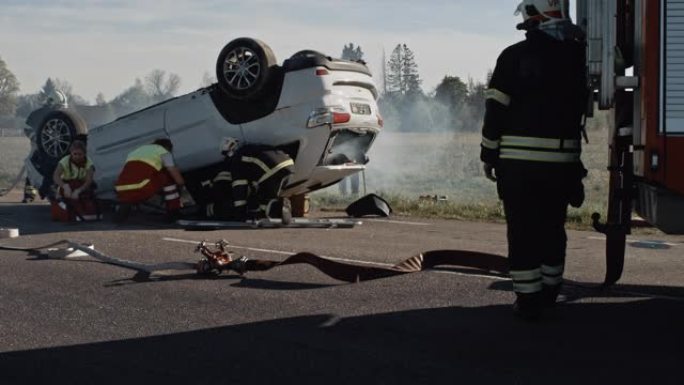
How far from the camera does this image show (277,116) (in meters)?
11.2

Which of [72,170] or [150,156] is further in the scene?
[72,170]

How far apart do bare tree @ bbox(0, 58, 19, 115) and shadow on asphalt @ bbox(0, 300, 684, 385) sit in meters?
53.4

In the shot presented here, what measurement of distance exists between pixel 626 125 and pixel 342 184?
12.3 metres

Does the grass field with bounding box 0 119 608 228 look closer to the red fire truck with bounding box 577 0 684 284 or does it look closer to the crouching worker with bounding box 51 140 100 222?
the crouching worker with bounding box 51 140 100 222

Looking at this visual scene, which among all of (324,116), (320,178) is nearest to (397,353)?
(324,116)

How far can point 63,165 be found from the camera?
41.4ft

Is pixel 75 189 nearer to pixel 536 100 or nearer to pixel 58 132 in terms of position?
pixel 58 132

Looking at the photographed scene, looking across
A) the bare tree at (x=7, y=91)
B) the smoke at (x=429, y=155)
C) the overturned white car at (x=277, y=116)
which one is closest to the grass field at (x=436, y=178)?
the smoke at (x=429, y=155)

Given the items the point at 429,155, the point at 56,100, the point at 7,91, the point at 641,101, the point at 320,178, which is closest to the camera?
the point at 641,101

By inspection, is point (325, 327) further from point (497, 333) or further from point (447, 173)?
point (447, 173)

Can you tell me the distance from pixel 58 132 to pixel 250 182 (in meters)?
4.10

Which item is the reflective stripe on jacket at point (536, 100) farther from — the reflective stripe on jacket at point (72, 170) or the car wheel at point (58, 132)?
the car wheel at point (58, 132)

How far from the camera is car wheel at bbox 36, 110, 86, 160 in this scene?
1377cm

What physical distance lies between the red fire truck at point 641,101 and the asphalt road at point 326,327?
0.67m
